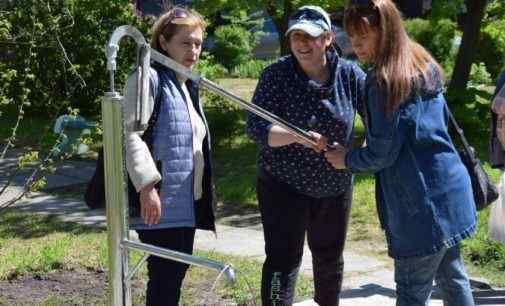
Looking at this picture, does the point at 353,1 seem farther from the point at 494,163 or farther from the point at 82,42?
the point at 82,42

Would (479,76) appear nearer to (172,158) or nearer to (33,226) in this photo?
(33,226)

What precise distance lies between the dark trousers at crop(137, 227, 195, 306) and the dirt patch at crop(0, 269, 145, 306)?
1.30m

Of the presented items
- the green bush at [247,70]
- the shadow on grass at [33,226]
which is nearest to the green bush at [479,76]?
the green bush at [247,70]

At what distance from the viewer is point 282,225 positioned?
406cm

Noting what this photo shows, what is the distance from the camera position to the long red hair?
3324mm

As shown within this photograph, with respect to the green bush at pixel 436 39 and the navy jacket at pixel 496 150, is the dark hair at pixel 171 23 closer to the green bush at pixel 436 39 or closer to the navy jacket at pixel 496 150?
the navy jacket at pixel 496 150

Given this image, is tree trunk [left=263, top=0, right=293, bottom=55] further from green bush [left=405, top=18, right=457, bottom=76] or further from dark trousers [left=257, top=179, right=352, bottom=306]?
green bush [left=405, top=18, right=457, bottom=76]

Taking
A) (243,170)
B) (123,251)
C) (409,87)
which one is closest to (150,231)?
(123,251)

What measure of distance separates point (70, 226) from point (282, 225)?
3188 millimetres

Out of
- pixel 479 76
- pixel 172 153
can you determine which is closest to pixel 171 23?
pixel 172 153

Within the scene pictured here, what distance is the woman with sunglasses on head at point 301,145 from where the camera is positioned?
13.0 ft

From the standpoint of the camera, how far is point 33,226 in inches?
271

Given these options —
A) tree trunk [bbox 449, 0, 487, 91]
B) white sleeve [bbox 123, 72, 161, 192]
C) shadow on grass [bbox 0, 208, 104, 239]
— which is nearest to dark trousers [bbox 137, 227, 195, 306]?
white sleeve [bbox 123, 72, 161, 192]

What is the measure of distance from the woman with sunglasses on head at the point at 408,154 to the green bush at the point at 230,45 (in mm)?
12901
